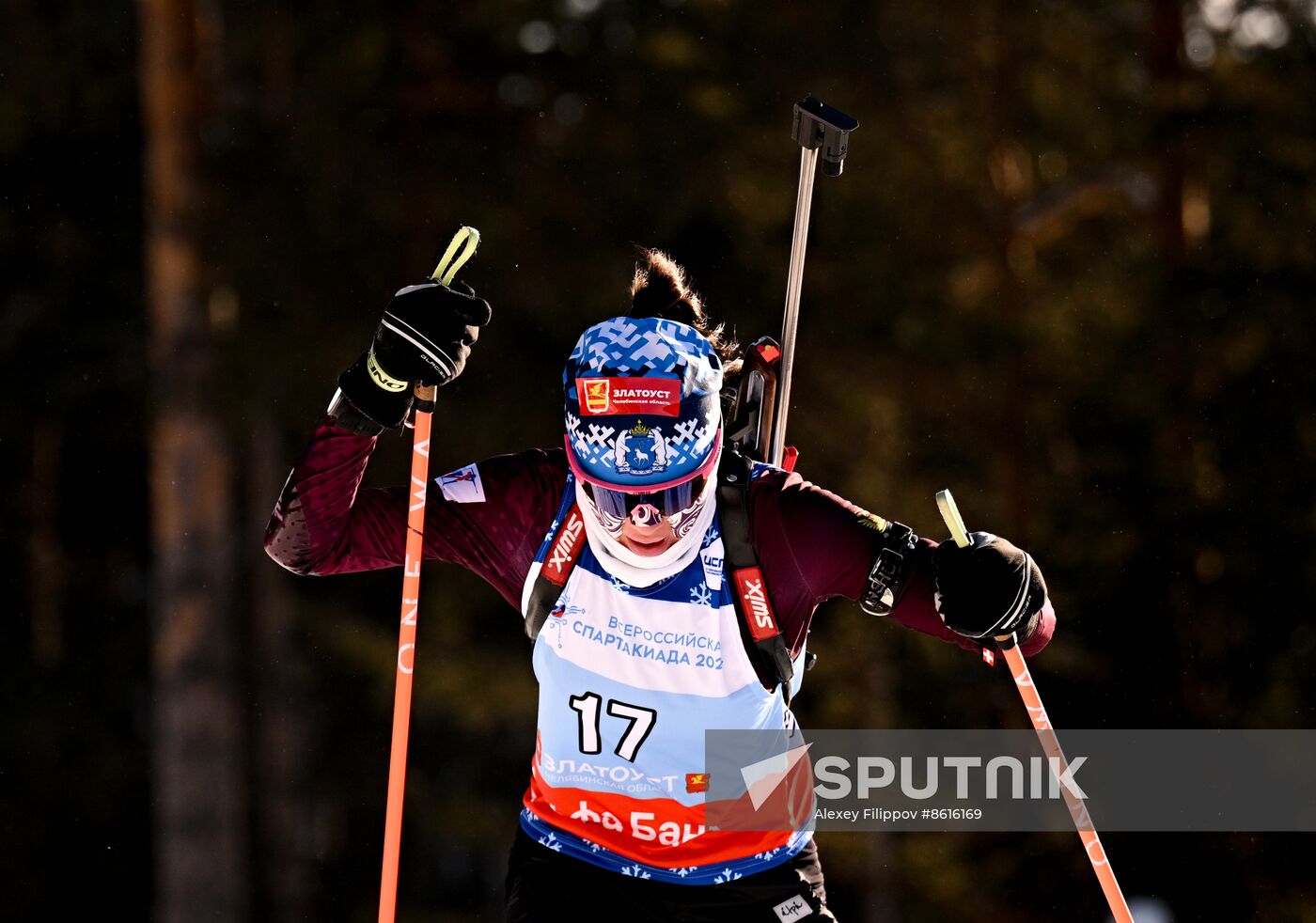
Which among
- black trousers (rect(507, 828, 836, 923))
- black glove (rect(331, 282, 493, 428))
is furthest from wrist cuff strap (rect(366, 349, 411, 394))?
black trousers (rect(507, 828, 836, 923))

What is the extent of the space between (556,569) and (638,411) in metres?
0.44

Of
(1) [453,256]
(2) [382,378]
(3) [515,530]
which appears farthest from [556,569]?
(1) [453,256]

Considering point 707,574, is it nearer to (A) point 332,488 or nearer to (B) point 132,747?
(A) point 332,488

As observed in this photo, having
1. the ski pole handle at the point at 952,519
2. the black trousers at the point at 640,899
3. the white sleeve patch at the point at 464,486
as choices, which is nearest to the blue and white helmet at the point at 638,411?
the white sleeve patch at the point at 464,486

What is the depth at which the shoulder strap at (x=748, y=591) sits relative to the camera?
11.3 ft

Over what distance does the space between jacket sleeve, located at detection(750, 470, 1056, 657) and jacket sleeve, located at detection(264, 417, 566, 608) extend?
0.55 m

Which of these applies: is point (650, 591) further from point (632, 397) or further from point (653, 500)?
point (632, 397)

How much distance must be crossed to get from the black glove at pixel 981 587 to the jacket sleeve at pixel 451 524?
0.97 meters

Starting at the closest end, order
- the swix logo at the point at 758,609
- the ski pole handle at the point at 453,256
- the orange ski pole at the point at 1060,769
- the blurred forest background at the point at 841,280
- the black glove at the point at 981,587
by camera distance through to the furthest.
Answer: the black glove at the point at 981,587
the swix logo at the point at 758,609
the ski pole handle at the point at 453,256
the orange ski pole at the point at 1060,769
the blurred forest background at the point at 841,280

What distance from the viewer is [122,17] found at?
15570 millimetres

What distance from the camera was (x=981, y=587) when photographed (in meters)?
3.32

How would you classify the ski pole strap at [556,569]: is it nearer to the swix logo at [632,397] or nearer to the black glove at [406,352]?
the swix logo at [632,397]

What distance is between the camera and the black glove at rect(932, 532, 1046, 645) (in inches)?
131

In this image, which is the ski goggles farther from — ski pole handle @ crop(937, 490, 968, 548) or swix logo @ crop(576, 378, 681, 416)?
ski pole handle @ crop(937, 490, 968, 548)
